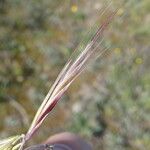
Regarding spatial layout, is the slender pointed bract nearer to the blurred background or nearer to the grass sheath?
the grass sheath

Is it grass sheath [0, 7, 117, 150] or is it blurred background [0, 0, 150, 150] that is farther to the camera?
blurred background [0, 0, 150, 150]

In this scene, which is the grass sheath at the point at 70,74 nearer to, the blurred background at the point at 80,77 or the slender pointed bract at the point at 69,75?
the slender pointed bract at the point at 69,75

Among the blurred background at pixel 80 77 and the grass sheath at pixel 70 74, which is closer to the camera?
the grass sheath at pixel 70 74

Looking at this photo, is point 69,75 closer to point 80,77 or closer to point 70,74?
point 70,74

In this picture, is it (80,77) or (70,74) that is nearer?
(70,74)

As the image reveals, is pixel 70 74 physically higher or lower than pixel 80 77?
lower

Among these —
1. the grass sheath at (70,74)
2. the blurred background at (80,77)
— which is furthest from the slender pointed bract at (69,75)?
the blurred background at (80,77)

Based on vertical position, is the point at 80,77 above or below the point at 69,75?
above

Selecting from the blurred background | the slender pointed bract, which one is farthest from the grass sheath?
the blurred background

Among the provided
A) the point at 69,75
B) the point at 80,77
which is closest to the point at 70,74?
the point at 69,75
